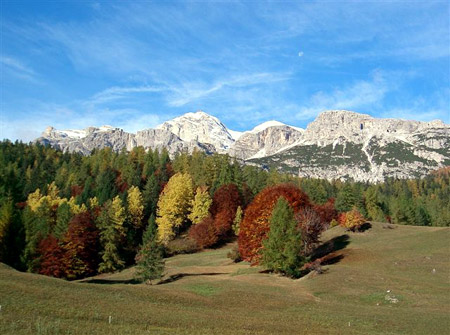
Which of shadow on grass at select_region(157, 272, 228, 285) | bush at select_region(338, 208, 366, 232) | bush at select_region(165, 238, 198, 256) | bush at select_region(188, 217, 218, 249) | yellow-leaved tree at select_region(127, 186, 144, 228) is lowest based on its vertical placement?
shadow on grass at select_region(157, 272, 228, 285)

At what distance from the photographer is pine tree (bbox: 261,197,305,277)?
179 ft

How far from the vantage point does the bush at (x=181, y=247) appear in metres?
89.5

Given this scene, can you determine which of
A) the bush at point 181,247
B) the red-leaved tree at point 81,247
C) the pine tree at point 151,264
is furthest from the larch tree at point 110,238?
the pine tree at point 151,264

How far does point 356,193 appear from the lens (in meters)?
134

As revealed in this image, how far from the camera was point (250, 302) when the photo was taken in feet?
125

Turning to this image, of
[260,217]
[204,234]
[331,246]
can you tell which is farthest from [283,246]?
[204,234]

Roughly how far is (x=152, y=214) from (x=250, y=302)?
57.0m

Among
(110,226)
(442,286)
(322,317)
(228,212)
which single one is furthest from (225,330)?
(228,212)

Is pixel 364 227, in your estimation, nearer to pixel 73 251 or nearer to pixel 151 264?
pixel 151 264

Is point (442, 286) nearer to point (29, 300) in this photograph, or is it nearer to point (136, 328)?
point (136, 328)

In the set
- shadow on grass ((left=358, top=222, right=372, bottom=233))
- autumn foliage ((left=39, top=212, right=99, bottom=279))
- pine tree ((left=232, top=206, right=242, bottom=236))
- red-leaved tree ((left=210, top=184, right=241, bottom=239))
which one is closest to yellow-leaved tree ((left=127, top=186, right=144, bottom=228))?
autumn foliage ((left=39, top=212, right=99, bottom=279))

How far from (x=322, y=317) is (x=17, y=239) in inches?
2308

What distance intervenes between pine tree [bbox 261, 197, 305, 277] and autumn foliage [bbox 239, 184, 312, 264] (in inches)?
291

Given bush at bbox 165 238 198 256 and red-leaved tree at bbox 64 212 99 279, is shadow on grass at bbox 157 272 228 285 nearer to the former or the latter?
red-leaved tree at bbox 64 212 99 279
